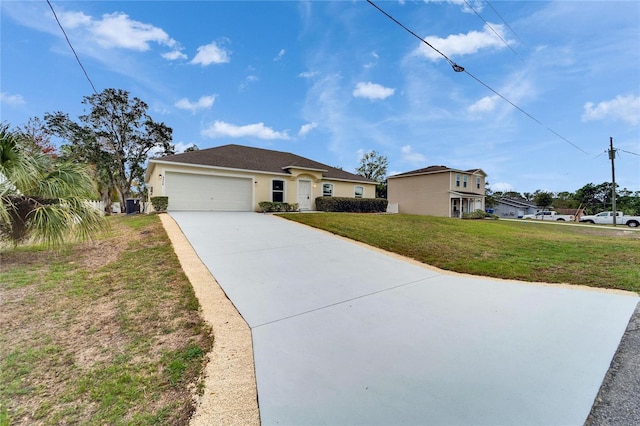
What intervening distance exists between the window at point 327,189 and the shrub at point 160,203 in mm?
9857

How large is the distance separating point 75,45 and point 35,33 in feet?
2.35

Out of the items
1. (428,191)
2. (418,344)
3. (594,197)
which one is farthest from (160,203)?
(594,197)

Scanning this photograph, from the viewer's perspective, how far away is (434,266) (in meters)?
6.61

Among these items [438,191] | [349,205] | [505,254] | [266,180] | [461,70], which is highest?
[461,70]

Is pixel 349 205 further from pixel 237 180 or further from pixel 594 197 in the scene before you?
pixel 594 197

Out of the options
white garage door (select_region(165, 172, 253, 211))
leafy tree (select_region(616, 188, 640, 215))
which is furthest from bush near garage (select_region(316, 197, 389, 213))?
leafy tree (select_region(616, 188, 640, 215))

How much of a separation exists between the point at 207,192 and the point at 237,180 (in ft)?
6.08

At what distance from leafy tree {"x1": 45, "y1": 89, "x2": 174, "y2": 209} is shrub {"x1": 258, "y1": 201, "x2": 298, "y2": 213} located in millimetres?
15733

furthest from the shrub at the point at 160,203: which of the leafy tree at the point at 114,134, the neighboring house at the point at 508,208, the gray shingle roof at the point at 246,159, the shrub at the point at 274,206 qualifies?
the neighboring house at the point at 508,208

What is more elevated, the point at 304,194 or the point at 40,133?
the point at 40,133

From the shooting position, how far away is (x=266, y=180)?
54.6ft

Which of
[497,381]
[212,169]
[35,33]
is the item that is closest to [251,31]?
[35,33]

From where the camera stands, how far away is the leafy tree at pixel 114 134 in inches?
847

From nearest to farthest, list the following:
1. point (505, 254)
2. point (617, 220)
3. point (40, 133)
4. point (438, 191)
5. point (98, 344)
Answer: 1. point (98, 344)
2. point (505, 254)
3. point (40, 133)
4. point (438, 191)
5. point (617, 220)
